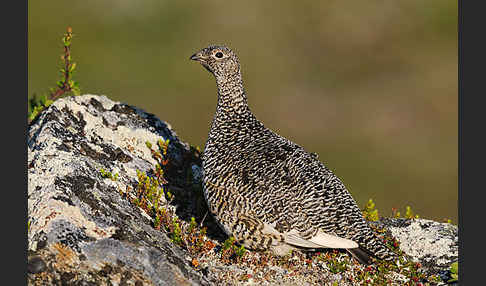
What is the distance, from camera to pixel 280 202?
22.1 feet

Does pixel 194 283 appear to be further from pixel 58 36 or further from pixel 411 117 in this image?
pixel 58 36

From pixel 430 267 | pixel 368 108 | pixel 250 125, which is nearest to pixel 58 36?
pixel 368 108

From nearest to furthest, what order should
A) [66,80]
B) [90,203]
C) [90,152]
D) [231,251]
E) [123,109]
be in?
[90,203], [231,251], [90,152], [123,109], [66,80]

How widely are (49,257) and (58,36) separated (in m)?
26.7

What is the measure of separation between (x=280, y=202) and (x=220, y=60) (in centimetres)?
247

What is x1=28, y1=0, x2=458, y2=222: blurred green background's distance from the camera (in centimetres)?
2345

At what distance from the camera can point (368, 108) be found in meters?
26.0

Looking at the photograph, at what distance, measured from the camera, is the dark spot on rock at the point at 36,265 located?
4883mm

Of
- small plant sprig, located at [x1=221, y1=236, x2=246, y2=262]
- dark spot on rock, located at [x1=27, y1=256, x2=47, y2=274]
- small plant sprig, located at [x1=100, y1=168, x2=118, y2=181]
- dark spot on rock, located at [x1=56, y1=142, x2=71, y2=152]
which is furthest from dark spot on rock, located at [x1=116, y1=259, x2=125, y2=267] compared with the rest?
dark spot on rock, located at [x1=56, y1=142, x2=71, y2=152]

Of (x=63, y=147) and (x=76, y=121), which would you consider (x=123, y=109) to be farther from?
(x=63, y=147)

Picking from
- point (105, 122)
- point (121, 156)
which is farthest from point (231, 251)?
point (105, 122)

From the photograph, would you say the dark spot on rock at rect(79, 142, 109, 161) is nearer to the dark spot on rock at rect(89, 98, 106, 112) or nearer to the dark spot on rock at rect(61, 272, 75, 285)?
the dark spot on rock at rect(89, 98, 106, 112)

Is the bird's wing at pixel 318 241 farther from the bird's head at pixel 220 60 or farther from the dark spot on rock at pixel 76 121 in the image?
the dark spot on rock at pixel 76 121

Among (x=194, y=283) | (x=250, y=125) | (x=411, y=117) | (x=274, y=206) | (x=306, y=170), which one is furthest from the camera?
(x=411, y=117)
